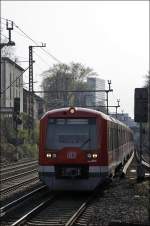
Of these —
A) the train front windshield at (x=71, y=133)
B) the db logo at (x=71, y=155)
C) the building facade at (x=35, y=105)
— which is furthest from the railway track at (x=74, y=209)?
the building facade at (x=35, y=105)

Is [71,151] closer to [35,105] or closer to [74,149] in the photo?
[74,149]

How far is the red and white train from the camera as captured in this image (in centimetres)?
1698

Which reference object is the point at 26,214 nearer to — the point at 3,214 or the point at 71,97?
the point at 3,214

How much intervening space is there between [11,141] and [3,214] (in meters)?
43.6

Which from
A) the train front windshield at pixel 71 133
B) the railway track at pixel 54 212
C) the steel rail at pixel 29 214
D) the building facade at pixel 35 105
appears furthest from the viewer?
the building facade at pixel 35 105

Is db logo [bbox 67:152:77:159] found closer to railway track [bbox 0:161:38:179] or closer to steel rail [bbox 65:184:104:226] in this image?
steel rail [bbox 65:184:104:226]

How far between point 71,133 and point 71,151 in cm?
59

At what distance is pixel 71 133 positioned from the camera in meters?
17.5

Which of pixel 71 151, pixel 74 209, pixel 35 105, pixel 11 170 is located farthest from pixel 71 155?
pixel 35 105

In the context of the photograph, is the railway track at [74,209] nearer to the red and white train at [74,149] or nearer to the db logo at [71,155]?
the red and white train at [74,149]

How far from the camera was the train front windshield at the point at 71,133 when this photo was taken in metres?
17.4

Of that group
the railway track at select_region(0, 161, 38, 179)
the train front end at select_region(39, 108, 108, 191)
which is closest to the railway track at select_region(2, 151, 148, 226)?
the train front end at select_region(39, 108, 108, 191)

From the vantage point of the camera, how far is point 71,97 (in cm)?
7844

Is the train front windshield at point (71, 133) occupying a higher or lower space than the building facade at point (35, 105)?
lower
